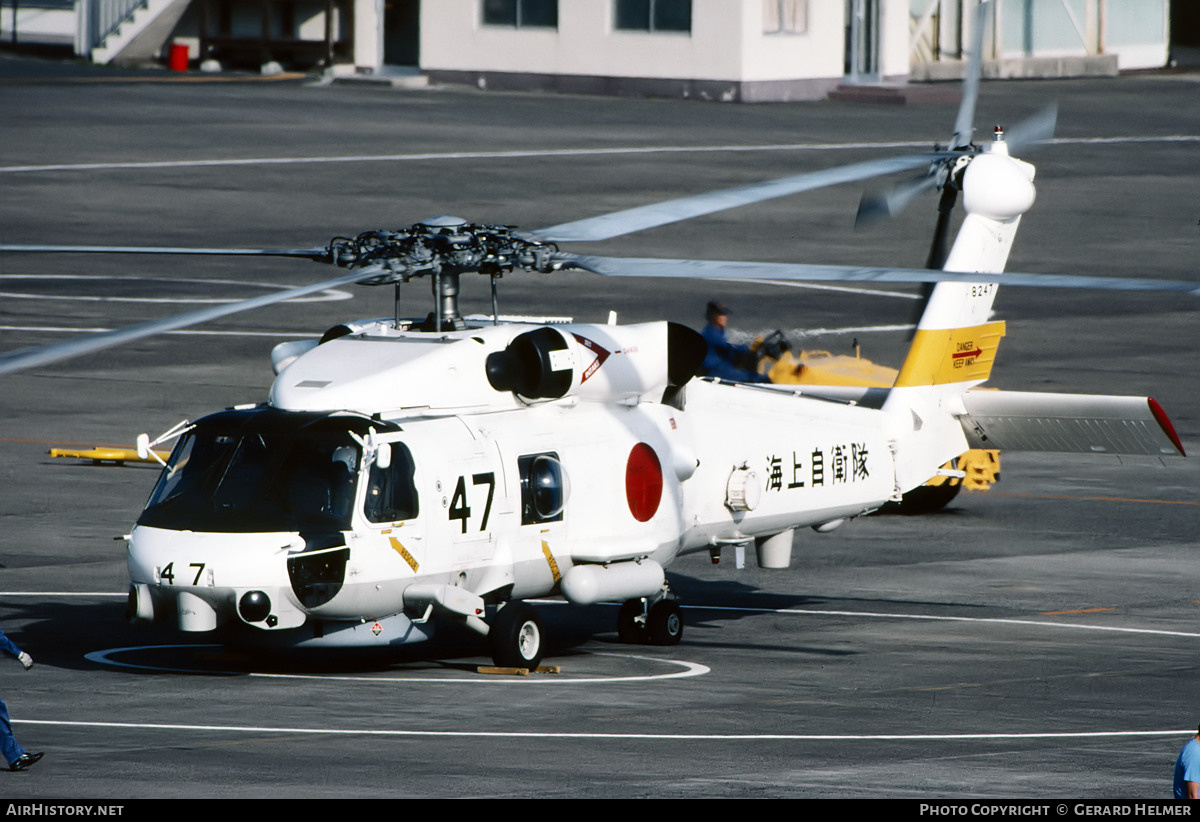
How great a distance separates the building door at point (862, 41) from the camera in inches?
3199

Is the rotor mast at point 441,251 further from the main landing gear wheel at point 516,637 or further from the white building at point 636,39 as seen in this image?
the white building at point 636,39

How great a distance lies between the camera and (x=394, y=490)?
68.0 feet

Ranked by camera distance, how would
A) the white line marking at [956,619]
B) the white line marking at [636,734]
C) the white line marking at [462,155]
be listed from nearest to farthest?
the white line marking at [636,734]
the white line marking at [956,619]
the white line marking at [462,155]

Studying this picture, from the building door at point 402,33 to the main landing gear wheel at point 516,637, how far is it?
216 ft

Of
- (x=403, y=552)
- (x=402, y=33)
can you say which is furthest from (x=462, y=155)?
(x=403, y=552)

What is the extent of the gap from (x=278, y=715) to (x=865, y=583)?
9530 mm

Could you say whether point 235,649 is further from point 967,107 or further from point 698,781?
point 967,107

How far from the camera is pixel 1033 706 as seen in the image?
20.5m

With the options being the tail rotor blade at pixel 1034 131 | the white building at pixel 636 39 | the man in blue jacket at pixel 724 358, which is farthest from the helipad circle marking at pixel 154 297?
the white building at pixel 636 39

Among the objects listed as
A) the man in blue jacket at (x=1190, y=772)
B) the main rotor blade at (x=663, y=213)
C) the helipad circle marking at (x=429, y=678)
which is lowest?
the helipad circle marking at (x=429, y=678)

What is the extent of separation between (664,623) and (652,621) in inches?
4.9

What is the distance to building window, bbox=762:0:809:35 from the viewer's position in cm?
7781

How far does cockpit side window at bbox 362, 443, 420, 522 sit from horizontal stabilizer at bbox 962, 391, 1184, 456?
7799mm

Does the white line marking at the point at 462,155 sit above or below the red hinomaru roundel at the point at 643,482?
above
